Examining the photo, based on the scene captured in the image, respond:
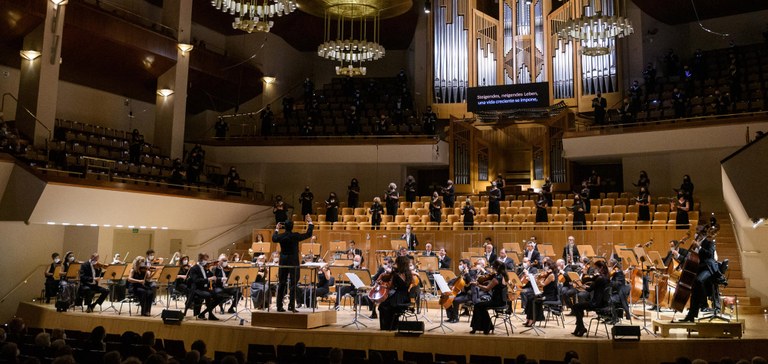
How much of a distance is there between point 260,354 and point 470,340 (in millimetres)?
3369

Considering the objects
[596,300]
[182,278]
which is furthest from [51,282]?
[596,300]

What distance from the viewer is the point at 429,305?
44.7 feet

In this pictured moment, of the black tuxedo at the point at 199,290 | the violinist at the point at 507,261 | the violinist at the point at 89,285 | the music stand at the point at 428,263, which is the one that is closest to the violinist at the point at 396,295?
the music stand at the point at 428,263

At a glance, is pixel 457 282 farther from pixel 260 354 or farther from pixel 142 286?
pixel 142 286

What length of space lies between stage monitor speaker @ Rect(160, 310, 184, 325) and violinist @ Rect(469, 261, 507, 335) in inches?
176

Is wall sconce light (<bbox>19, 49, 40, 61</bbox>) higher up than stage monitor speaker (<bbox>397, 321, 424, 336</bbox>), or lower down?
higher up

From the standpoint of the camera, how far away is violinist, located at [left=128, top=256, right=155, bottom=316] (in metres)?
11.4

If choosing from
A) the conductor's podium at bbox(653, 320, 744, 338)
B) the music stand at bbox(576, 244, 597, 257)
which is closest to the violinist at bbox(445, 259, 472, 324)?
the conductor's podium at bbox(653, 320, 744, 338)

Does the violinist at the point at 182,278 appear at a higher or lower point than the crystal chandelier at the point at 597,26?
lower

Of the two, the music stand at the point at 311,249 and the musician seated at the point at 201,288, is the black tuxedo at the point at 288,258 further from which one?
the music stand at the point at 311,249

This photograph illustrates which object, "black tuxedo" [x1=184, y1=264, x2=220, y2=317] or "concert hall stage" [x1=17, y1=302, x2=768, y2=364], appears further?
"black tuxedo" [x1=184, y1=264, x2=220, y2=317]

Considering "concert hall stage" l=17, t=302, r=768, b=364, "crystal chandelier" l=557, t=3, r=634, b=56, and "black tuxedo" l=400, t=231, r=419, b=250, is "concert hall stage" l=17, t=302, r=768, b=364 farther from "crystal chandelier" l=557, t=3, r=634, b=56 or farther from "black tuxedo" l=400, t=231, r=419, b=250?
"crystal chandelier" l=557, t=3, r=634, b=56

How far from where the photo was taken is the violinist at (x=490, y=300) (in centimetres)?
923

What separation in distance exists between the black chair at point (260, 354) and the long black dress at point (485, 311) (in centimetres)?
328
